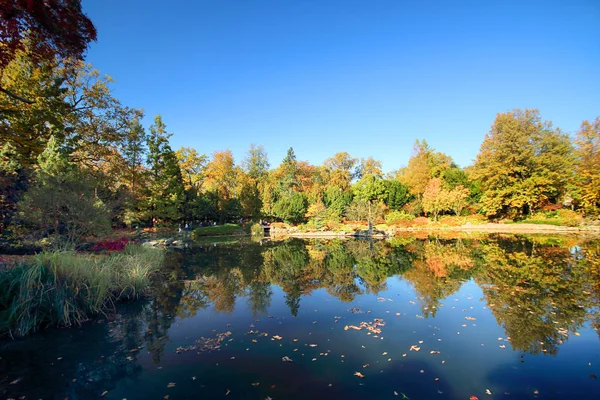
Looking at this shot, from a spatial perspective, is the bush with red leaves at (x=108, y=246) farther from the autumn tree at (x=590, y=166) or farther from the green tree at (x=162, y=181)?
the autumn tree at (x=590, y=166)

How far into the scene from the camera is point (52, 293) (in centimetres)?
650

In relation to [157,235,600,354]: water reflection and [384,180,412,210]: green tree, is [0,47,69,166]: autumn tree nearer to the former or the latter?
[157,235,600,354]: water reflection

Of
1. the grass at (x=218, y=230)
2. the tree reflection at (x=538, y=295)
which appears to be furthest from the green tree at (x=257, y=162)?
Answer: the tree reflection at (x=538, y=295)

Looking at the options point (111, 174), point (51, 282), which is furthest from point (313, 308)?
point (111, 174)

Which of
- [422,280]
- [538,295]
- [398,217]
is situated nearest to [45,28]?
[422,280]

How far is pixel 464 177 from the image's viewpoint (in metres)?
38.1

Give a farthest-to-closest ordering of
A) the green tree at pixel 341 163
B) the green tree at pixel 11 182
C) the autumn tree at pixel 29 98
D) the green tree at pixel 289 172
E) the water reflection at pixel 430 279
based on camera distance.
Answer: the green tree at pixel 341 163 → the green tree at pixel 289 172 → the autumn tree at pixel 29 98 → the green tree at pixel 11 182 → the water reflection at pixel 430 279

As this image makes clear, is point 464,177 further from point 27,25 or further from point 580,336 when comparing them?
point 27,25

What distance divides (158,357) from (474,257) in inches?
553

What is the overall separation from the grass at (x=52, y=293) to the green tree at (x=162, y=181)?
20.2m

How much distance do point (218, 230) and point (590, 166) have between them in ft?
100

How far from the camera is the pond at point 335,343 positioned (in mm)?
4168

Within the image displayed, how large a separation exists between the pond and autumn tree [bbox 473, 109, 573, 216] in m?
22.5

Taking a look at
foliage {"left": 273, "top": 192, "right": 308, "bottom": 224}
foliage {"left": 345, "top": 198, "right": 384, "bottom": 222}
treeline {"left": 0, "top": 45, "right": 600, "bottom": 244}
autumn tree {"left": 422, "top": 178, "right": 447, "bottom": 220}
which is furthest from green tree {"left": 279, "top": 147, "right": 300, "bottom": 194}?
autumn tree {"left": 422, "top": 178, "right": 447, "bottom": 220}
